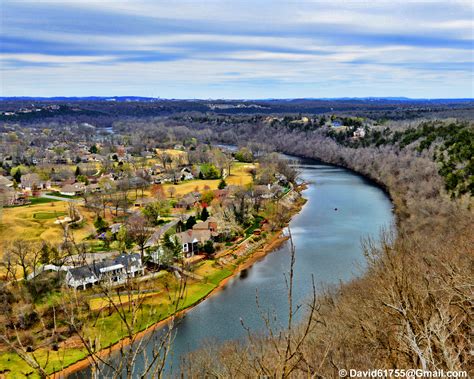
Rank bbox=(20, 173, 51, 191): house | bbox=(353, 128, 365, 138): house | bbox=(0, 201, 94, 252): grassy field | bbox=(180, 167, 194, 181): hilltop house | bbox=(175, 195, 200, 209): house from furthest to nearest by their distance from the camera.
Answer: bbox=(353, 128, 365, 138): house, bbox=(180, 167, 194, 181): hilltop house, bbox=(20, 173, 51, 191): house, bbox=(175, 195, 200, 209): house, bbox=(0, 201, 94, 252): grassy field

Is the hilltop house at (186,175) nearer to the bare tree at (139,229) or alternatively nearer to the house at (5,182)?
the house at (5,182)

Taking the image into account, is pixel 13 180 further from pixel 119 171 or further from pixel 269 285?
pixel 269 285

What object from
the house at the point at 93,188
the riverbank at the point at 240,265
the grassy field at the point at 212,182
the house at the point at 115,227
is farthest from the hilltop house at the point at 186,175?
the house at the point at 115,227

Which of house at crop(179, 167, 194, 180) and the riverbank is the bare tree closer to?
the riverbank

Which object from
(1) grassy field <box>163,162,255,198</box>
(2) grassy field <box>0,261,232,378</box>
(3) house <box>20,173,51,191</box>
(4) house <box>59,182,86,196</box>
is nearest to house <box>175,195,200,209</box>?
(1) grassy field <box>163,162,255,198</box>

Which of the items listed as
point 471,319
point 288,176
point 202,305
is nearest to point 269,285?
point 202,305

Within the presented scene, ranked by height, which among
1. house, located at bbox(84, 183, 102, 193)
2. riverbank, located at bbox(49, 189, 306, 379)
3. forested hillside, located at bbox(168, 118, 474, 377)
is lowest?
riverbank, located at bbox(49, 189, 306, 379)
